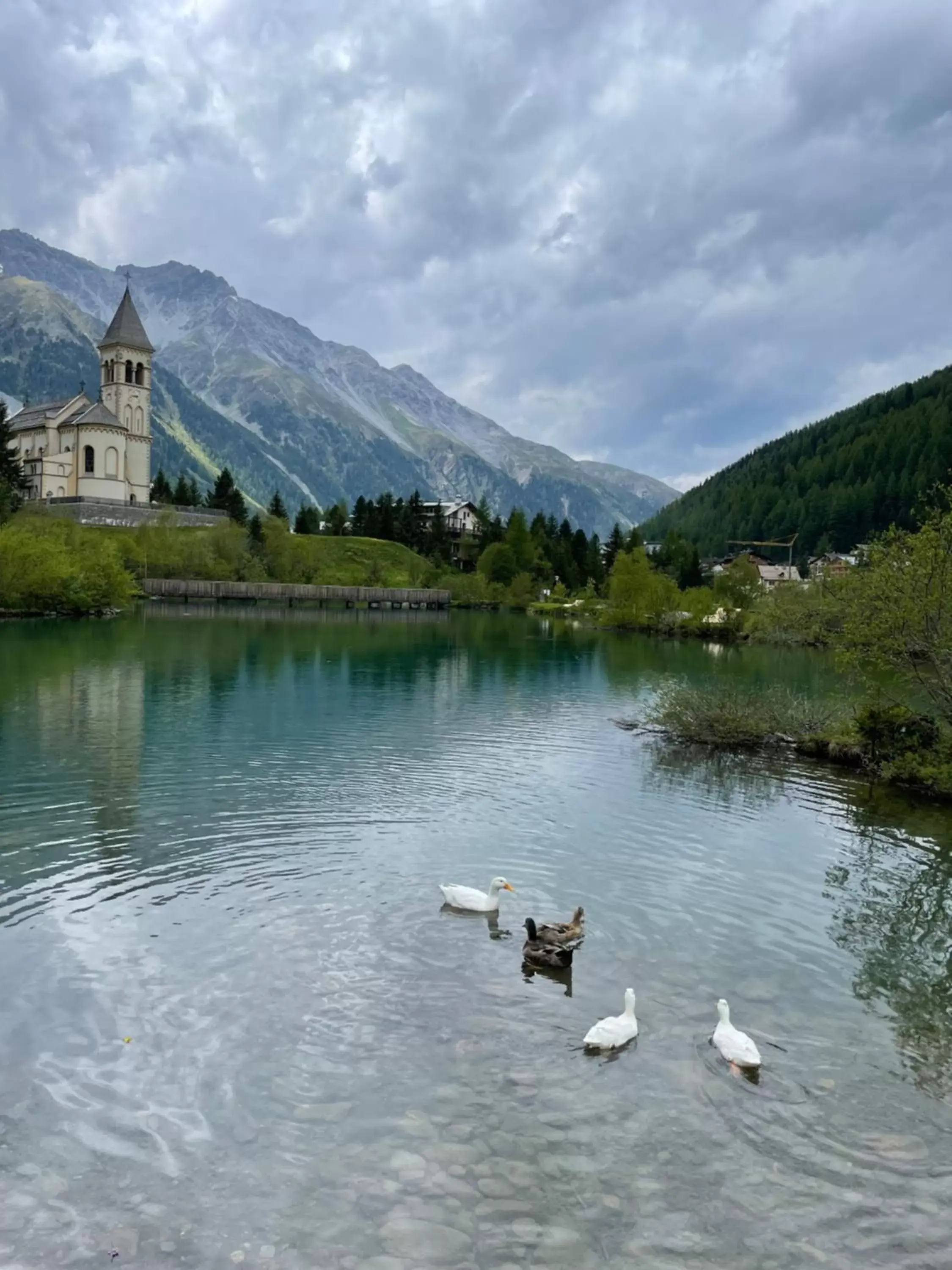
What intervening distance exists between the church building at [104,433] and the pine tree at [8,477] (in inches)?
510

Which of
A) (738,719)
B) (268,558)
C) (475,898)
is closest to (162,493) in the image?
(268,558)

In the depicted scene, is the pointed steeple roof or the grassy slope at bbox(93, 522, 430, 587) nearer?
the grassy slope at bbox(93, 522, 430, 587)

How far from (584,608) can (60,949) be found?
423 ft

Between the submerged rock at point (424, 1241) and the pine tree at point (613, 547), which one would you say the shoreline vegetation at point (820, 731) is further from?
the pine tree at point (613, 547)

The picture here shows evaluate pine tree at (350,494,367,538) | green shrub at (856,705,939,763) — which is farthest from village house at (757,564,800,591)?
green shrub at (856,705,939,763)

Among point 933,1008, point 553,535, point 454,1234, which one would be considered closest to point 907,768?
point 933,1008

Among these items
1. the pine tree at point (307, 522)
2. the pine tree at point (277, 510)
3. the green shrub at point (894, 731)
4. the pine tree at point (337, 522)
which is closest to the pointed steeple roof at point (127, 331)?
the pine tree at point (277, 510)

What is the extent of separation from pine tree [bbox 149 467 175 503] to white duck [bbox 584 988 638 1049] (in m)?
158

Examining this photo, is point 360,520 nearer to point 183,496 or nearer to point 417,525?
point 417,525

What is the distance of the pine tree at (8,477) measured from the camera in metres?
108

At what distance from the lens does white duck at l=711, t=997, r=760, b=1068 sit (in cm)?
1095

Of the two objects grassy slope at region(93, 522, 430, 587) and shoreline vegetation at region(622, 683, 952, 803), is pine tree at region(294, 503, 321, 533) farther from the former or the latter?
shoreline vegetation at region(622, 683, 952, 803)

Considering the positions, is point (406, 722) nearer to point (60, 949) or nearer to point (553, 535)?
point (60, 949)

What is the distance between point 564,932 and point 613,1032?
3.12m
